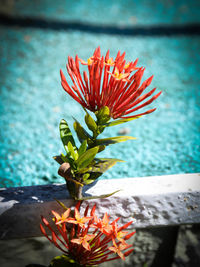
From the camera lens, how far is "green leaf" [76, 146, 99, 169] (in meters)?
0.73

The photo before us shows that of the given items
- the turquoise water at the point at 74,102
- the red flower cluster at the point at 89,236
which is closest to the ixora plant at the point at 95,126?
the red flower cluster at the point at 89,236

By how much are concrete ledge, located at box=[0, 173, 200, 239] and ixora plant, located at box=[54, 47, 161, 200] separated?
0.11 m

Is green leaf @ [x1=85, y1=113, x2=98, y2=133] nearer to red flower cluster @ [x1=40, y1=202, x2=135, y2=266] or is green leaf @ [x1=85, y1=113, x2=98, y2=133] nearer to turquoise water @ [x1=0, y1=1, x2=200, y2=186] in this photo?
red flower cluster @ [x1=40, y1=202, x2=135, y2=266]

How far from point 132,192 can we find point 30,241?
45 centimetres

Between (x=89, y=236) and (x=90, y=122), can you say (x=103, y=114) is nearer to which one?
(x=90, y=122)

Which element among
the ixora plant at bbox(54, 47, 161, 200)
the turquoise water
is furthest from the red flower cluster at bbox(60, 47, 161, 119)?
the turquoise water

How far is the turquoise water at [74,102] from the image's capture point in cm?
138

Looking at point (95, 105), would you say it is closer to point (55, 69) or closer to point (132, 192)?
point (132, 192)

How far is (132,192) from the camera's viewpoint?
0.92m

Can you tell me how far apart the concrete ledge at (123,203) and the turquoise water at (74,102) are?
13.4 inches

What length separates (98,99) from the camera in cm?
72

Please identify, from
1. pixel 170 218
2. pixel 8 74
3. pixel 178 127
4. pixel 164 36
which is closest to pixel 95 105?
pixel 170 218

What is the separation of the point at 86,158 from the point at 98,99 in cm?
15

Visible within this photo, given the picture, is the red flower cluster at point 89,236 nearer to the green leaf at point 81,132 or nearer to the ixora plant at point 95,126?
the ixora plant at point 95,126
